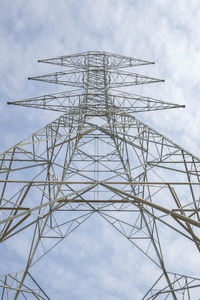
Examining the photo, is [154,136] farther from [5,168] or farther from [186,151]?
[5,168]

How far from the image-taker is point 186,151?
10906mm

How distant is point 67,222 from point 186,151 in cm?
745

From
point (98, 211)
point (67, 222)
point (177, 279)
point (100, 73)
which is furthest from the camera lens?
point (100, 73)

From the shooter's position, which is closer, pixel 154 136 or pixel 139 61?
pixel 154 136

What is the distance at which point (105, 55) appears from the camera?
2508cm

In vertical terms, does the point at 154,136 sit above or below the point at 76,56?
below

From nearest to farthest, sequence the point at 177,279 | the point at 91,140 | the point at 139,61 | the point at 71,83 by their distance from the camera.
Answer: the point at 177,279, the point at 91,140, the point at 71,83, the point at 139,61

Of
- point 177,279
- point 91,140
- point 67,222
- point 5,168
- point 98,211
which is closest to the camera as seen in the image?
point 5,168

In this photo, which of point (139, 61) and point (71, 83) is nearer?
point (71, 83)

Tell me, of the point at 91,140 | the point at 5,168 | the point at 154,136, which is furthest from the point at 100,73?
the point at 5,168

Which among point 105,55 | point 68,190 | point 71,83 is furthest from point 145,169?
point 105,55

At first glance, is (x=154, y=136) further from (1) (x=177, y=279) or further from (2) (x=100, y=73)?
(2) (x=100, y=73)

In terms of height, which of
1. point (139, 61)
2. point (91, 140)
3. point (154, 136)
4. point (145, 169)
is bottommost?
point (145, 169)

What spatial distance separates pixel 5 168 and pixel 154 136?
669 cm
